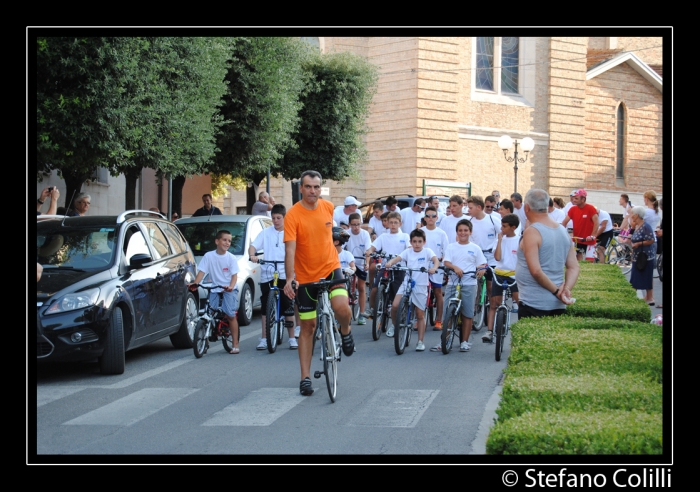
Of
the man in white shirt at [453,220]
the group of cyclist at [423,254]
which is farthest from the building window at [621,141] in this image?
the man in white shirt at [453,220]

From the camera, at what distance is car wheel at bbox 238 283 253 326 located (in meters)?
15.4

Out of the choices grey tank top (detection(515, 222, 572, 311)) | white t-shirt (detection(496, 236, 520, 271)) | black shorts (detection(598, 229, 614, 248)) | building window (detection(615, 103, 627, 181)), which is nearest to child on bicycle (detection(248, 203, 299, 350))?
white t-shirt (detection(496, 236, 520, 271))

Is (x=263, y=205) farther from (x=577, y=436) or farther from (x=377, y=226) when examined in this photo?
(x=577, y=436)

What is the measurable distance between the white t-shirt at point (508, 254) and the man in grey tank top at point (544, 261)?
3.48m

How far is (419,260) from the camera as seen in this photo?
13.2m

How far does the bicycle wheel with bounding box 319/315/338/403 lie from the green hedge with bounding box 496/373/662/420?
277cm

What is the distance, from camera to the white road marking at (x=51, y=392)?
30.5 ft

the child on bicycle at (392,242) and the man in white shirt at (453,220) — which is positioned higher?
the man in white shirt at (453,220)

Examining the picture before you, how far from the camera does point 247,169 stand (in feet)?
88.0

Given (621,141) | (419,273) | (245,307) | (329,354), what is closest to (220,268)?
(419,273)

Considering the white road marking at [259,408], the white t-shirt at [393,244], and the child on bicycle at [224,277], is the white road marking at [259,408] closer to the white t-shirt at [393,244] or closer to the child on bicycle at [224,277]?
the child on bicycle at [224,277]

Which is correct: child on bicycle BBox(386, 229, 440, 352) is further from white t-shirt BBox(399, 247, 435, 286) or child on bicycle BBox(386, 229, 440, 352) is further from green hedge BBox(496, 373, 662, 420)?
green hedge BBox(496, 373, 662, 420)

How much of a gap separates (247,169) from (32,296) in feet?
66.0
